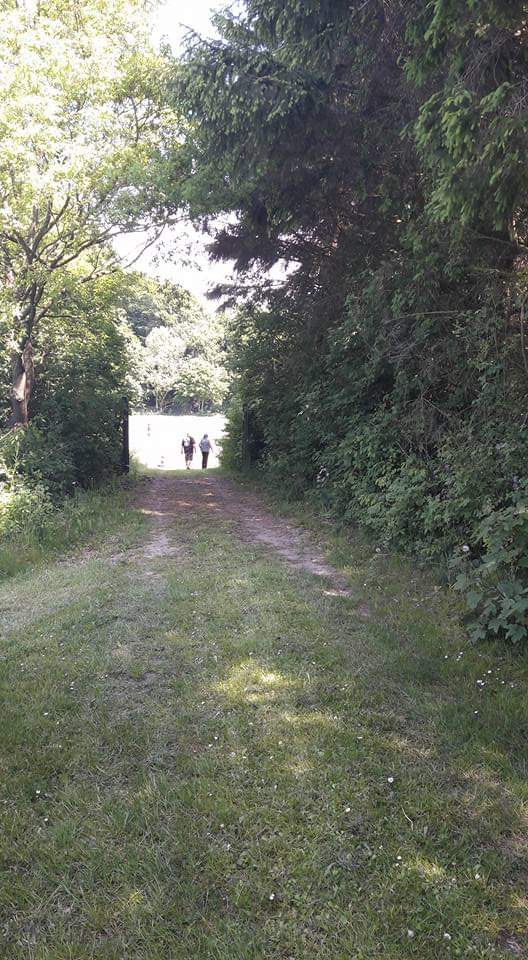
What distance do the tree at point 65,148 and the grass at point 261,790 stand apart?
751 centimetres

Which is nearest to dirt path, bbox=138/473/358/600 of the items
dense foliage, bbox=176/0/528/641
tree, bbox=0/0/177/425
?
dense foliage, bbox=176/0/528/641

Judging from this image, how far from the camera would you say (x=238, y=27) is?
6.31m

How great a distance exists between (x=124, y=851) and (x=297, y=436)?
373 inches

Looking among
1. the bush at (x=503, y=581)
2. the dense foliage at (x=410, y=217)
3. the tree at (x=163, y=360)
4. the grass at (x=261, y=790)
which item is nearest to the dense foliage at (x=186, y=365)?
the tree at (x=163, y=360)

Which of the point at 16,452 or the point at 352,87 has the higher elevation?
the point at 352,87

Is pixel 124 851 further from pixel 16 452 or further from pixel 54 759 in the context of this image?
pixel 16 452

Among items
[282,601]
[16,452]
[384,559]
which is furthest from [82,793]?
[16,452]

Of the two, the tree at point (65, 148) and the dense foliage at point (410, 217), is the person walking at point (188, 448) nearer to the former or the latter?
the tree at point (65, 148)

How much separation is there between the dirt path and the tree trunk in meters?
2.90

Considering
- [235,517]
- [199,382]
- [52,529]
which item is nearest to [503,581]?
[235,517]

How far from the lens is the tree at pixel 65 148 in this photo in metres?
8.65

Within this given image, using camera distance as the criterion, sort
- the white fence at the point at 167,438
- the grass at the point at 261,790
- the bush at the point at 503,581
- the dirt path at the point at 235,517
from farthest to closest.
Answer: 1. the white fence at the point at 167,438
2. the dirt path at the point at 235,517
3. the bush at the point at 503,581
4. the grass at the point at 261,790

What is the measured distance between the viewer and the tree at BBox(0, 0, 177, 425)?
28.4 feet

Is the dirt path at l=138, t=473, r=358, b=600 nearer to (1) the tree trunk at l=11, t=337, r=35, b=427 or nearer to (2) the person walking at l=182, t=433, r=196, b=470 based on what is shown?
(1) the tree trunk at l=11, t=337, r=35, b=427
